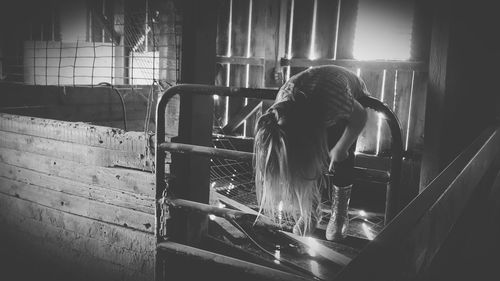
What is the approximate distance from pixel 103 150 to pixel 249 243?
155 cm

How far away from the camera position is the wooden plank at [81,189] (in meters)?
3.03

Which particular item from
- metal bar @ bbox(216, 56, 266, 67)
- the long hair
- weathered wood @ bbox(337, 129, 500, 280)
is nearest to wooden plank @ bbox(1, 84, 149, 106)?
metal bar @ bbox(216, 56, 266, 67)

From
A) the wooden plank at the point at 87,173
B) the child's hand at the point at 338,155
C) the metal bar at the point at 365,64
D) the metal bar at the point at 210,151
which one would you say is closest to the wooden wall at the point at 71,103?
the wooden plank at the point at 87,173

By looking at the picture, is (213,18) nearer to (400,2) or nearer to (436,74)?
A: (436,74)

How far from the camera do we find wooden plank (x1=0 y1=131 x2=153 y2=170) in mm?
3018

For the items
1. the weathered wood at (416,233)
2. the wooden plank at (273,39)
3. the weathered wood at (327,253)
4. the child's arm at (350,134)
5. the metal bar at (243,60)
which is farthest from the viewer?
the metal bar at (243,60)

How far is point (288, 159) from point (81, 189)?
2.28m

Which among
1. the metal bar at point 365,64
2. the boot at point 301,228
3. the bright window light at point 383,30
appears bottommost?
the boot at point 301,228

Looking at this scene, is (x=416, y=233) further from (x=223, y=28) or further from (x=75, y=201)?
(x=223, y=28)

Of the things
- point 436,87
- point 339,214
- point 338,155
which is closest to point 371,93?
point 436,87

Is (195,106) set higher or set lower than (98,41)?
lower

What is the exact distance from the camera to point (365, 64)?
6082 millimetres

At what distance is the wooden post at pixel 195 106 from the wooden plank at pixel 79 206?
0.46 meters

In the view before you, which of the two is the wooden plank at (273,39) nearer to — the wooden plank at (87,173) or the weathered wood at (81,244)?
the wooden plank at (87,173)
